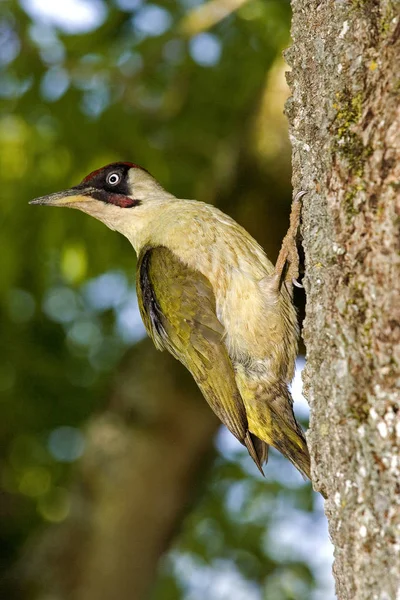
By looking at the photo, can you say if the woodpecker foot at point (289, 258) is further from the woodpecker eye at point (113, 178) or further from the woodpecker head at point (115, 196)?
the woodpecker eye at point (113, 178)

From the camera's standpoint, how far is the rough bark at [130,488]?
555cm

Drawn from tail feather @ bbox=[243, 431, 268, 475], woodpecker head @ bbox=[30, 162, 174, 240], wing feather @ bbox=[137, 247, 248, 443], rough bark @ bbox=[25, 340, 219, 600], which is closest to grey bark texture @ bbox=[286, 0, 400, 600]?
wing feather @ bbox=[137, 247, 248, 443]

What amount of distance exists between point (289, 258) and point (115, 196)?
4.60 feet

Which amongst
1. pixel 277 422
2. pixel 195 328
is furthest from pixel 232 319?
pixel 277 422

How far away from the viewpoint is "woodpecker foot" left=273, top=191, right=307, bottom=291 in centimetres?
322

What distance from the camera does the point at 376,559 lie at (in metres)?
1.92

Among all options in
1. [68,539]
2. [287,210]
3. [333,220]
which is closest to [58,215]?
[287,210]

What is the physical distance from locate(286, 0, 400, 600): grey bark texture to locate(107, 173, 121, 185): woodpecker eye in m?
2.16

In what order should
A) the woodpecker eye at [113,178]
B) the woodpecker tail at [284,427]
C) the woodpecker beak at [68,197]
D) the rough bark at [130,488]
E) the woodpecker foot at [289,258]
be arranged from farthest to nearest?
1. the rough bark at [130,488]
2. the woodpecker eye at [113,178]
3. the woodpecker beak at [68,197]
4. the woodpecker tail at [284,427]
5. the woodpecker foot at [289,258]

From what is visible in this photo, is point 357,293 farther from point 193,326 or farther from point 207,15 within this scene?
point 207,15

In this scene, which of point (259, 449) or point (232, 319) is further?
point (259, 449)

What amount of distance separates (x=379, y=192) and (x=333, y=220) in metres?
0.21

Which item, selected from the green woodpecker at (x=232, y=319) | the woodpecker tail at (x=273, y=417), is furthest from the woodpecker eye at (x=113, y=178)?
the woodpecker tail at (x=273, y=417)

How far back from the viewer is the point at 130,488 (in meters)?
5.62
